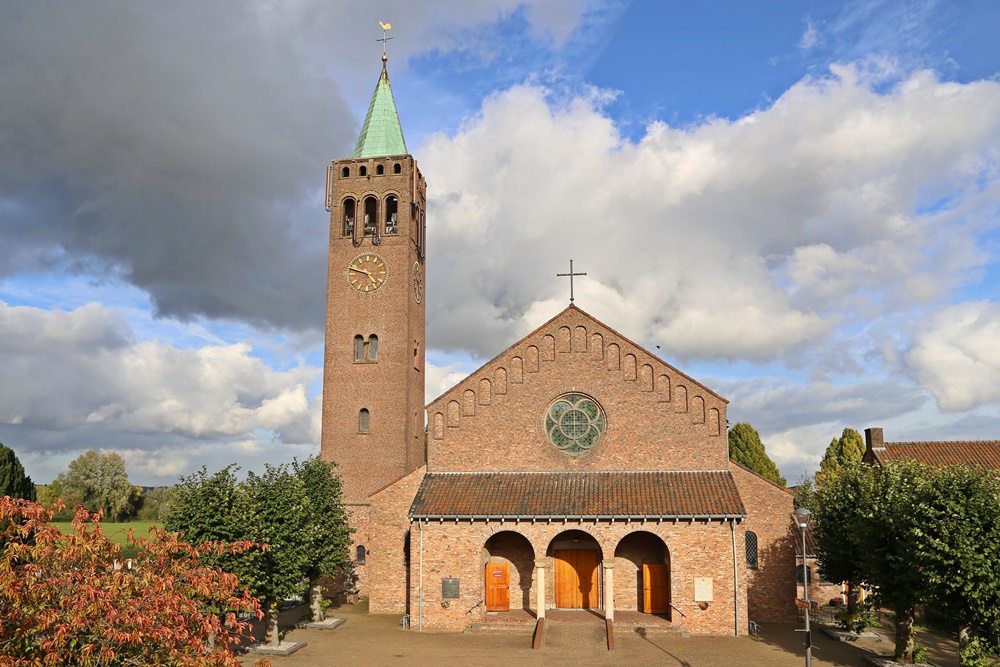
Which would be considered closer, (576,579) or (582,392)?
(576,579)

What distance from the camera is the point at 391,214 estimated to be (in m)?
41.1

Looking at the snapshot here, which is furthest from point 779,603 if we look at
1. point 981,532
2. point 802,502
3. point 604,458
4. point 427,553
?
point 427,553

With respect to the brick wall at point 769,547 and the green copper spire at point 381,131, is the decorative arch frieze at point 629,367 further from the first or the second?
the green copper spire at point 381,131

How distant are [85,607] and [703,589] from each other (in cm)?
2378

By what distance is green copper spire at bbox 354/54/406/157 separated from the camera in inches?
1666

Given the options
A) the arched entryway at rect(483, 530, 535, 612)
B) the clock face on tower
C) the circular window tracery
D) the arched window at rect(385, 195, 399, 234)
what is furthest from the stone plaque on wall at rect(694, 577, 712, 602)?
the arched window at rect(385, 195, 399, 234)

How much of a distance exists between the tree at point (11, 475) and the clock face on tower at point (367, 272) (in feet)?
102

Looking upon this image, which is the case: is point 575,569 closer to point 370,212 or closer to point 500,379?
point 500,379

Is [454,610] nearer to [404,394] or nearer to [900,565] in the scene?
[404,394]

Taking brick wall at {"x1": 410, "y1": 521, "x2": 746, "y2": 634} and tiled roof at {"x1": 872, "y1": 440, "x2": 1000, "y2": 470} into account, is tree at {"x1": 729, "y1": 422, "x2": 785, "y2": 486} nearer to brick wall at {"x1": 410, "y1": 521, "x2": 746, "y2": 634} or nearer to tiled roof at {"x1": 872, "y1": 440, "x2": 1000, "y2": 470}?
tiled roof at {"x1": 872, "y1": 440, "x2": 1000, "y2": 470}

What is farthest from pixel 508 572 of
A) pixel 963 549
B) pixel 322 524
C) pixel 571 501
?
pixel 963 549

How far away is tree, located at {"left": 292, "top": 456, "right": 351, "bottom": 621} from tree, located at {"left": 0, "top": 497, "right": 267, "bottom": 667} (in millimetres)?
16997

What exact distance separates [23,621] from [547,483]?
2348 cm

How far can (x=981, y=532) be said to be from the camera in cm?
1914
